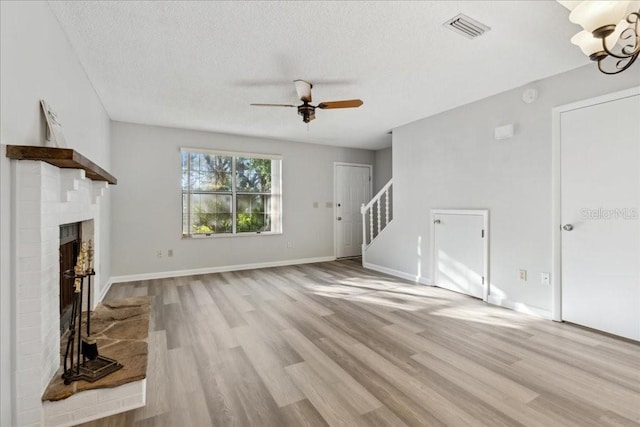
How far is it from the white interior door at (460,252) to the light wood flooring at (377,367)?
1.07 feet

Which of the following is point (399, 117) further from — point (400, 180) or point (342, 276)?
point (342, 276)

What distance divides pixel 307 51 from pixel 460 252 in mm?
3043

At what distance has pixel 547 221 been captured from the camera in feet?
10.2

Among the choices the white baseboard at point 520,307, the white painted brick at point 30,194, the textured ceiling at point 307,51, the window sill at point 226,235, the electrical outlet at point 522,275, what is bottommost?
the white baseboard at point 520,307

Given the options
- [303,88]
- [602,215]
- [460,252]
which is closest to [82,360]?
[303,88]

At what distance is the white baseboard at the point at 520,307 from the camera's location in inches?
124

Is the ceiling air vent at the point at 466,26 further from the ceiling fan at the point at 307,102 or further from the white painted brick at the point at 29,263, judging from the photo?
the white painted brick at the point at 29,263

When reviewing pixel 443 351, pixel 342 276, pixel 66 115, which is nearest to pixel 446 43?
pixel 443 351

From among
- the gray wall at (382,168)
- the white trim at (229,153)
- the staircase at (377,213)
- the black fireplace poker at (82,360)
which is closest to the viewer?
the black fireplace poker at (82,360)

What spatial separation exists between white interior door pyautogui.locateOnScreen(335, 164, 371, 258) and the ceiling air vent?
4.36 metres

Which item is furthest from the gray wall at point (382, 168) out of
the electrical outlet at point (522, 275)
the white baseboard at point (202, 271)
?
the electrical outlet at point (522, 275)

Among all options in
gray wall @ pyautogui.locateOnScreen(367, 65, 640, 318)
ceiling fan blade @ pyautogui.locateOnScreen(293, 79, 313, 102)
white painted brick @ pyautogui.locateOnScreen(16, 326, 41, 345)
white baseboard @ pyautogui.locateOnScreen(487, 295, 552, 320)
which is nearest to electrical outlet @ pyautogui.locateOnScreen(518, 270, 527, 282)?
gray wall @ pyautogui.locateOnScreen(367, 65, 640, 318)

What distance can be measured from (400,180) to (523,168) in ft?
6.18

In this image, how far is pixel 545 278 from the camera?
3.13 m
